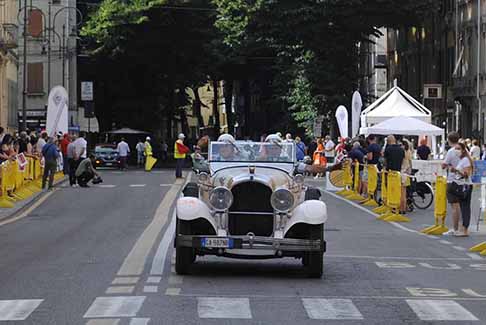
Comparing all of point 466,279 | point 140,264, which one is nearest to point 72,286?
point 140,264

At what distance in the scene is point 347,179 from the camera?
41.7m

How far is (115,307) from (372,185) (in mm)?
22946

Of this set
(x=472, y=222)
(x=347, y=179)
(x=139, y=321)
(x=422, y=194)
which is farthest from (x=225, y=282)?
(x=347, y=179)

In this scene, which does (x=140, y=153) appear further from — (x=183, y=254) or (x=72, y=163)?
(x=183, y=254)

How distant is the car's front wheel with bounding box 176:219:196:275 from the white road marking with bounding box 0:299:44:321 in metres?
2.88

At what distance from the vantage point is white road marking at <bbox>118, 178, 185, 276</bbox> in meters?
17.0

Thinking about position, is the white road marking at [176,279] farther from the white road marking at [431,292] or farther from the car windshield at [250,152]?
the white road marking at [431,292]

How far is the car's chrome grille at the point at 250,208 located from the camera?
53.7 ft

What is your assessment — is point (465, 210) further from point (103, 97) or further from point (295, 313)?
point (103, 97)

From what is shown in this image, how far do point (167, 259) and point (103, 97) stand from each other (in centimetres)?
7062

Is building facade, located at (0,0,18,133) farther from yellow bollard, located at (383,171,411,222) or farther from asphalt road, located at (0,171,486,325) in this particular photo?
asphalt road, located at (0,171,486,325)

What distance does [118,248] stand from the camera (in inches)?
805

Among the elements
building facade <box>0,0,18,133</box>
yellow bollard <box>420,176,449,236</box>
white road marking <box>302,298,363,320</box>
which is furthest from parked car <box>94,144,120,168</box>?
white road marking <box>302,298,363,320</box>

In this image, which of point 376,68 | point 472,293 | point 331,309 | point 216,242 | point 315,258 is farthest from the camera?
point 376,68
